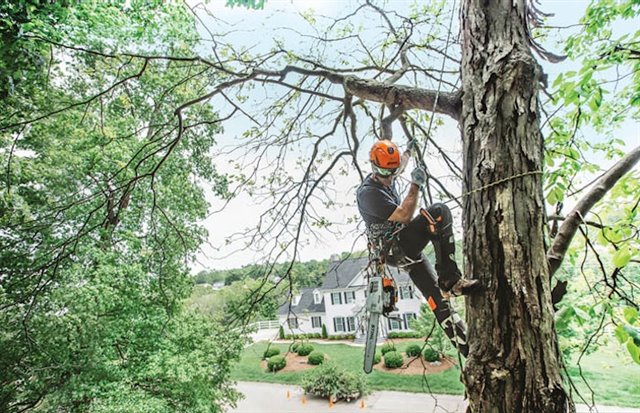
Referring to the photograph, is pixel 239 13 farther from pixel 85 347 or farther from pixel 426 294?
pixel 85 347

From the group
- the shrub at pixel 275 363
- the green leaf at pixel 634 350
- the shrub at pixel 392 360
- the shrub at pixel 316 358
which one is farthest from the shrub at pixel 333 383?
the green leaf at pixel 634 350

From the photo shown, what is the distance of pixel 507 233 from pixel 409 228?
0.89ft

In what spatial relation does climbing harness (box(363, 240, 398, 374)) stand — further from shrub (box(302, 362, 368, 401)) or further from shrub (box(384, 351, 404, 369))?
shrub (box(302, 362, 368, 401))

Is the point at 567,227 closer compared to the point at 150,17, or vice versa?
the point at 567,227

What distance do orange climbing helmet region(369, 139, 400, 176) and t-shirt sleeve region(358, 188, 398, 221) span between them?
0.08 meters

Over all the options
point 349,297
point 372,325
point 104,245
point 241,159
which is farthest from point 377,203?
point 104,245

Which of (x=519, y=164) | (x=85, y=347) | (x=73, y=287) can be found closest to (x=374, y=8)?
(x=519, y=164)

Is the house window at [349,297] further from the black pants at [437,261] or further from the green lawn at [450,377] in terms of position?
the black pants at [437,261]

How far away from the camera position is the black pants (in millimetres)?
771

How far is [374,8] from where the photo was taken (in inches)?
62.4

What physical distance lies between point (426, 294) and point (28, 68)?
2.42 meters

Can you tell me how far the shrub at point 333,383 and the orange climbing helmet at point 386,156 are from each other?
1.89 metres

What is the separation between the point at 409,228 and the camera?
0.88 meters

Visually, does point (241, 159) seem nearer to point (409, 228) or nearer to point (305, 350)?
point (409, 228)
